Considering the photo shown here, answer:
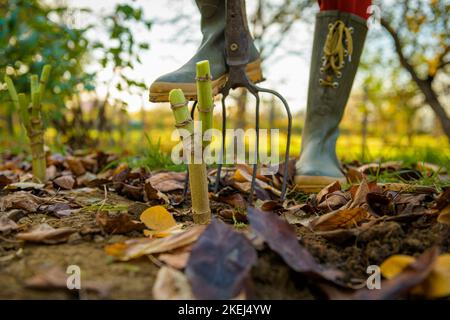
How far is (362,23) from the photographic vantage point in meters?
1.86

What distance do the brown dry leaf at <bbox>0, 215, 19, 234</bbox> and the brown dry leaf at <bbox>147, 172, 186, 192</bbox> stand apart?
0.63 meters

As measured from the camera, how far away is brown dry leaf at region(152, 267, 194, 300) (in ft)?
2.43

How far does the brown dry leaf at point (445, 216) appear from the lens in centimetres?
100

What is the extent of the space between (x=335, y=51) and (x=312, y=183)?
586 millimetres

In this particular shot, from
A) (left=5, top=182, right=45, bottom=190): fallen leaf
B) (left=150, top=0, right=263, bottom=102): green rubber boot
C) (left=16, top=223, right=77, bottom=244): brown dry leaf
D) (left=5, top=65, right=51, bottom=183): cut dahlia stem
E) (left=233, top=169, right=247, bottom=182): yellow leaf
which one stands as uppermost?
(left=150, top=0, right=263, bottom=102): green rubber boot

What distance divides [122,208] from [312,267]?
0.65m

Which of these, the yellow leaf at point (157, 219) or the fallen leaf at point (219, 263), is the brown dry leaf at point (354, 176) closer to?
the yellow leaf at point (157, 219)

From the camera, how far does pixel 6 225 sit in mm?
1003

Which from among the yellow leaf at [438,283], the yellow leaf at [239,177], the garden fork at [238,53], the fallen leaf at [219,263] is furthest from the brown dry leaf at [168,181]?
the yellow leaf at [438,283]

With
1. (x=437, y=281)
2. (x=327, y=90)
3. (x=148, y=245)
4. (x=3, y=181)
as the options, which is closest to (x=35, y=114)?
(x=3, y=181)

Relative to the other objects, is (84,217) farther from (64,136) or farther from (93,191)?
(64,136)

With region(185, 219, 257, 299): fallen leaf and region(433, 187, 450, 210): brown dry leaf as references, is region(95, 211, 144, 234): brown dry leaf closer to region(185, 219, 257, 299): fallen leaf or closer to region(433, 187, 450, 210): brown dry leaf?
region(185, 219, 257, 299): fallen leaf

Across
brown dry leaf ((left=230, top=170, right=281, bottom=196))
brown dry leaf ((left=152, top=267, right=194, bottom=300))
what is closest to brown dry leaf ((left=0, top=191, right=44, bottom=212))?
brown dry leaf ((left=152, top=267, right=194, bottom=300))
